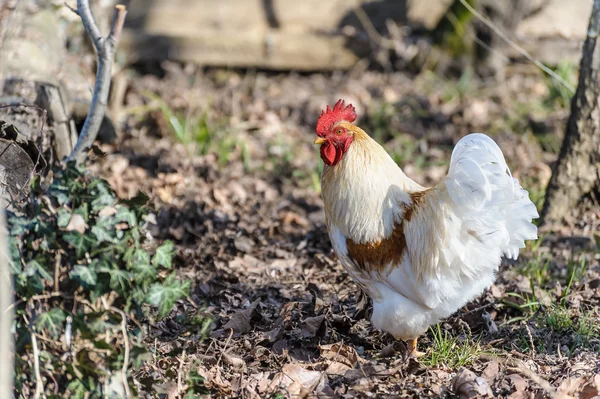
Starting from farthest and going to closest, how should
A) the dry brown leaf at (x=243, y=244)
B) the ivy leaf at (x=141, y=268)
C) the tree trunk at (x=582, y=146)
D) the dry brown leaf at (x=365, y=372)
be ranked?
1. the dry brown leaf at (x=243, y=244)
2. the tree trunk at (x=582, y=146)
3. the dry brown leaf at (x=365, y=372)
4. the ivy leaf at (x=141, y=268)

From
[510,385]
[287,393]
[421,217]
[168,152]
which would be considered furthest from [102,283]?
[168,152]

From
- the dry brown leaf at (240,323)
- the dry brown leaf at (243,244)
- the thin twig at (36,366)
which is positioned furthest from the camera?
the dry brown leaf at (243,244)

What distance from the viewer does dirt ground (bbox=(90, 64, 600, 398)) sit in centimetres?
344

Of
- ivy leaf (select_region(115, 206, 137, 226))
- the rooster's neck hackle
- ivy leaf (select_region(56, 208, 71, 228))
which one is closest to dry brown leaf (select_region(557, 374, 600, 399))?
the rooster's neck hackle

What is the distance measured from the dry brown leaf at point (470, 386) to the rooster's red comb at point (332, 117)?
1443 millimetres

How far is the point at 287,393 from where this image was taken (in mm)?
3252

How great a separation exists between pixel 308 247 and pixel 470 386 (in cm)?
223

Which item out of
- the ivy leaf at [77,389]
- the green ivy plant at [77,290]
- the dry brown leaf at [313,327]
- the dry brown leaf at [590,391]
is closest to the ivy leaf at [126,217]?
the green ivy plant at [77,290]

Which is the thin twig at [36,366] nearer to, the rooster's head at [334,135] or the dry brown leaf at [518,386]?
the rooster's head at [334,135]

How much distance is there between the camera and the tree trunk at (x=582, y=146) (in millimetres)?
4824

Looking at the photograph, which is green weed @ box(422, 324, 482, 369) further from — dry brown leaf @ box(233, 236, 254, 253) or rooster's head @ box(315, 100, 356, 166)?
dry brown leaf @ box(233, 236, 254, 253)

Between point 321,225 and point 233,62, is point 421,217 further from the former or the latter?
point 233,62

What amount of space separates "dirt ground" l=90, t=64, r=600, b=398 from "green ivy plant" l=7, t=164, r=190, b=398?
0.87ft

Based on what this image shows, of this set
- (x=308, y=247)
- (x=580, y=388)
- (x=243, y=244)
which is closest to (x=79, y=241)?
(x=580, y=388)
